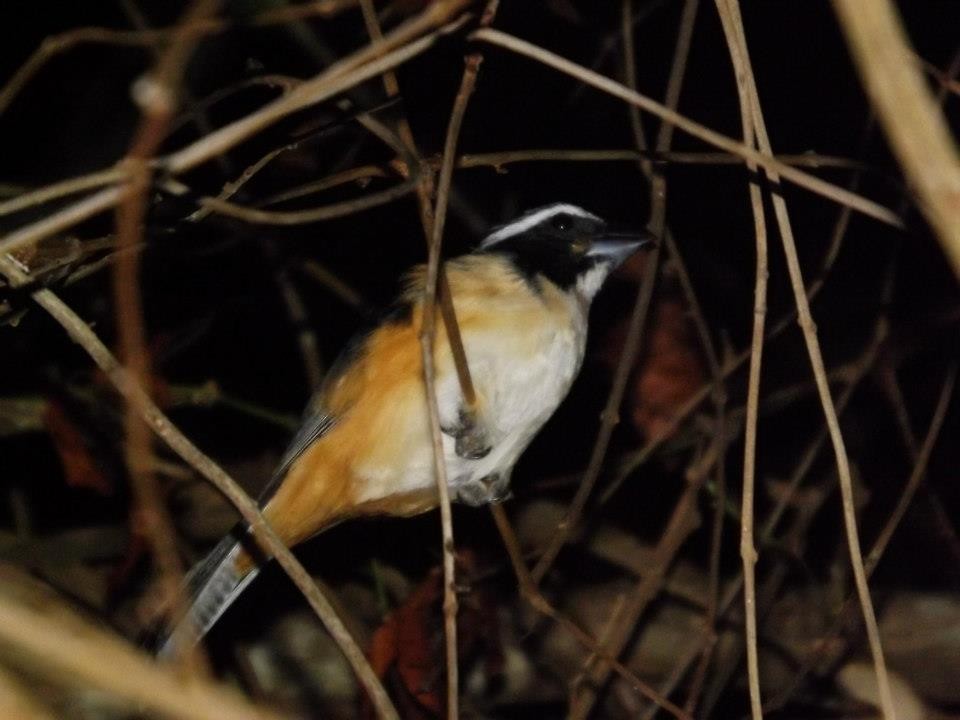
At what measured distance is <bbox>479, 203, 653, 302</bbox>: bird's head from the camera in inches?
154

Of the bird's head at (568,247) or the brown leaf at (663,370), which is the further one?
the brown leaf at (663,370)

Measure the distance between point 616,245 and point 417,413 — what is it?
0.76 meters

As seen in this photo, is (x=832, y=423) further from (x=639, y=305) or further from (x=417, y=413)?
(x=417, y=413)

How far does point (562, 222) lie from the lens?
4070mm

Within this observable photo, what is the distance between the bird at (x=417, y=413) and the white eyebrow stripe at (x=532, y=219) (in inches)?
7.3

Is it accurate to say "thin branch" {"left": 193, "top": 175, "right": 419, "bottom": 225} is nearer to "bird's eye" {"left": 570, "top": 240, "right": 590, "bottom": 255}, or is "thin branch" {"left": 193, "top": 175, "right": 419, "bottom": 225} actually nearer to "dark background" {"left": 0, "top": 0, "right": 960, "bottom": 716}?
"bird's eye" {"left": 570, "top": 240, "right": 590, "bottom": 255}

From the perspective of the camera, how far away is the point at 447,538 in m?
2.45

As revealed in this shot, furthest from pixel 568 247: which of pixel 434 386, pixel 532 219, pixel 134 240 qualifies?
pixel 134 240

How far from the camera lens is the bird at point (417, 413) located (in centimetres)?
361

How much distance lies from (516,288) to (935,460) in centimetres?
238

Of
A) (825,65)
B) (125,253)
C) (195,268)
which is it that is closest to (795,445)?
(825,65)

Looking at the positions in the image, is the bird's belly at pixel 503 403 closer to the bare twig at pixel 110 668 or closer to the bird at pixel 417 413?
the bird at pixel 417 413

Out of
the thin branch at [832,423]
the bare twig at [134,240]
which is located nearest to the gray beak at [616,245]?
the thin branch at [832,423]

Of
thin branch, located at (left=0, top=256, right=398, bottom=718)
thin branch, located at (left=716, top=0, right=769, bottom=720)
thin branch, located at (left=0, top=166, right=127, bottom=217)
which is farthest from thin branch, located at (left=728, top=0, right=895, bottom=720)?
thin branch, located at (left=0, top=166, right=127, bottom=217)
